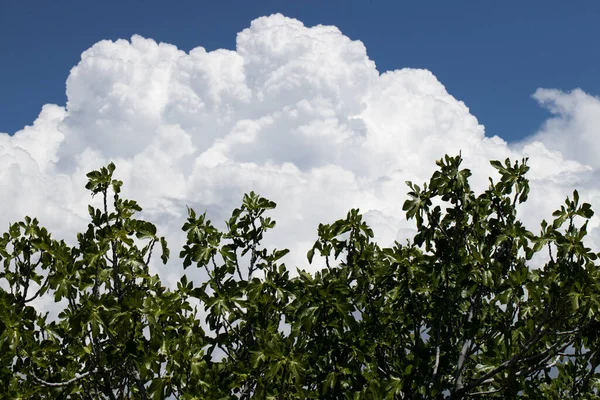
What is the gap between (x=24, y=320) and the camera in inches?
281

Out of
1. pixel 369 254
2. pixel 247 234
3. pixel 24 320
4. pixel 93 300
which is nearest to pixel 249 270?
pixel 247 234

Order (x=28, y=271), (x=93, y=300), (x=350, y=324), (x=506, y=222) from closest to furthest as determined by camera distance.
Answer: (x=93, y=300), (x=350, y=324), (x=506, y=222), (x=28, y=271)

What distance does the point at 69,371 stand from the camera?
8.62 metres

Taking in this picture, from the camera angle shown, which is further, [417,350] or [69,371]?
[69,371]

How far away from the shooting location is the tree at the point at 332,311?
7.23 meters

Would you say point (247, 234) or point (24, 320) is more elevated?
point (247, 234)

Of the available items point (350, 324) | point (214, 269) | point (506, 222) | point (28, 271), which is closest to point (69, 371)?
point (28, 271)

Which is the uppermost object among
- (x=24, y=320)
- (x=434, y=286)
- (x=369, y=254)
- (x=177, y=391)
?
(x=369, y=254)

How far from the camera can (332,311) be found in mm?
7973

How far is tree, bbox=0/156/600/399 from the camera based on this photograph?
723 cm

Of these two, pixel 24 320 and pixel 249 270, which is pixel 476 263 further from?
pixel 24 320

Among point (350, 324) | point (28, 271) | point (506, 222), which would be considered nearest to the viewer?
point (350, 324)

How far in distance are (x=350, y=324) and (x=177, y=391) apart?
2146 mm

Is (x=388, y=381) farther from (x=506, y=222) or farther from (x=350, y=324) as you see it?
(x=506, y=222)
